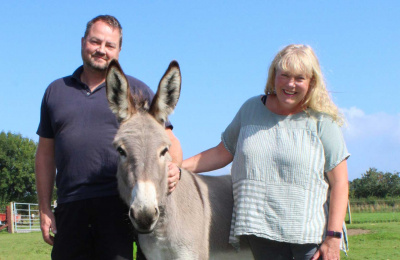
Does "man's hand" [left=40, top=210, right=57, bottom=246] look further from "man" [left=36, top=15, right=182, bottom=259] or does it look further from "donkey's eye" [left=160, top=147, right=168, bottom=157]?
"donkey's eye" [left=160, top=147, right=168, bottom=157]

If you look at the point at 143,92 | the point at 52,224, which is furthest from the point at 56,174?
the point at 143,92

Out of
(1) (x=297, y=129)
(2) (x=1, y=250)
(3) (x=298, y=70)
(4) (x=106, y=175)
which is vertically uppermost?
(3) (x=298, y=70)

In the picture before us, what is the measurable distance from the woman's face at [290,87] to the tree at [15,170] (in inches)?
2536

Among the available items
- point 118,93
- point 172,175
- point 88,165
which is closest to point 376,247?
point 172,175

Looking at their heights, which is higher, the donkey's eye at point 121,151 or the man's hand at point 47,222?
the donkey's eye at point 121,151

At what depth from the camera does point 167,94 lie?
4336 millimetres

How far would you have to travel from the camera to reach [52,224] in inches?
178

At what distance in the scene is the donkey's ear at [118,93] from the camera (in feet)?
13.5

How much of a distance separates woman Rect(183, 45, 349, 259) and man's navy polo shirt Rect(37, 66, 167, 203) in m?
1.38

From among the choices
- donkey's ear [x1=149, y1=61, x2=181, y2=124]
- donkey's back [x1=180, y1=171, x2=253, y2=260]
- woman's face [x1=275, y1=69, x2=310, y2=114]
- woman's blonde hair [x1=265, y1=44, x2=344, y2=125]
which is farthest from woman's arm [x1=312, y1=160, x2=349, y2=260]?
donkey's ear [x1=149, y1=61, x2=181, y2=124]

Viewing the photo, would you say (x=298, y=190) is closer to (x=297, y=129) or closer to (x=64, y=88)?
(x=297, y=129)

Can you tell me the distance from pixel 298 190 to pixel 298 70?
45.7 inches

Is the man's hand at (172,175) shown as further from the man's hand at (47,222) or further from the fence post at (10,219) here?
the fence post at (10,219)

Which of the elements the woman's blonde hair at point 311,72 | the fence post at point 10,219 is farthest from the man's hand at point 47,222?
the fence post at point 10,219
